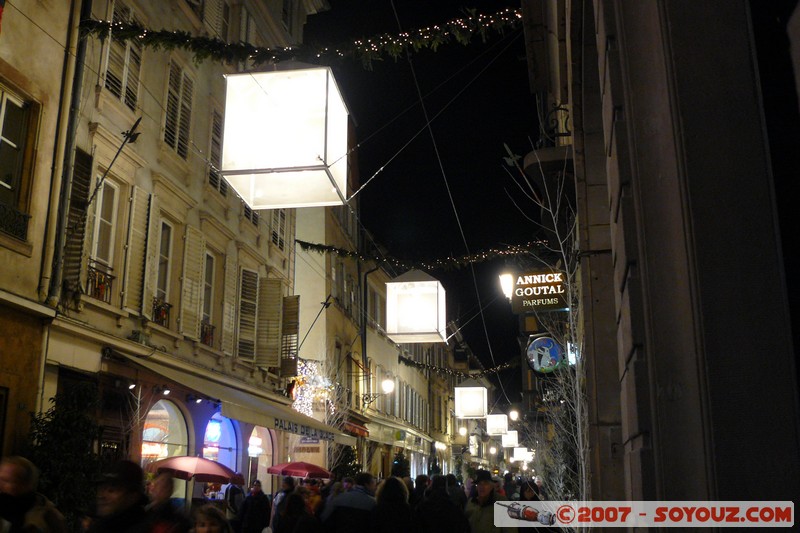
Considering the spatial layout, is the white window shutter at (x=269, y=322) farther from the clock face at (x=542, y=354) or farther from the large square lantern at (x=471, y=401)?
the large square lantern at (x=471, y=401)

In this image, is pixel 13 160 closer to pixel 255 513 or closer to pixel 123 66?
pixel 123 66

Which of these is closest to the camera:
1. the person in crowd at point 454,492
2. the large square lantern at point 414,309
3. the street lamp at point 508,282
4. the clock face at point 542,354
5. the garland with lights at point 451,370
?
the person in crowd at point 454,492

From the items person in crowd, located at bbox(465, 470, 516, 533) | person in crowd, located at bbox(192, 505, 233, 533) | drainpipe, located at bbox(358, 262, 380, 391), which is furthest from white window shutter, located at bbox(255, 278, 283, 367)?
person in crowd, located at bbox(192, 505, 233, 533)

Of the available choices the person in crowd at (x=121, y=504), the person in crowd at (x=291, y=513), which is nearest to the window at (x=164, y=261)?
the person in crowd at (x=291, y=513)

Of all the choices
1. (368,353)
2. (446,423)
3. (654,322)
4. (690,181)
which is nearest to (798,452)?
(654,322)

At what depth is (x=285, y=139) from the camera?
7.89 metres

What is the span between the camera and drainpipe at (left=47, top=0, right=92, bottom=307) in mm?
12383

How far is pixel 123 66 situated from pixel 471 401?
20206 millimetres

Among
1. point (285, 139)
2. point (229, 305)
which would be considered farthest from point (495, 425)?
point (285, 139)

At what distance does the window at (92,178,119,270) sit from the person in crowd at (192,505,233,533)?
32.5 ft

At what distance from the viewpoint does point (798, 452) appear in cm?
272

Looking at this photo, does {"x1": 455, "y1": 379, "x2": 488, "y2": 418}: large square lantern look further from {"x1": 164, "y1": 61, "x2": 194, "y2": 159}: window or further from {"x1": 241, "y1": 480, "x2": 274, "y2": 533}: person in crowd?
{"x1": 241, "y1": 480, "x2": 274, "y2": 533}: person in crowd

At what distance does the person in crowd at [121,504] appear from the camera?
13.8ft

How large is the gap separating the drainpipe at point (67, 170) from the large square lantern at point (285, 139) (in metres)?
5.67
